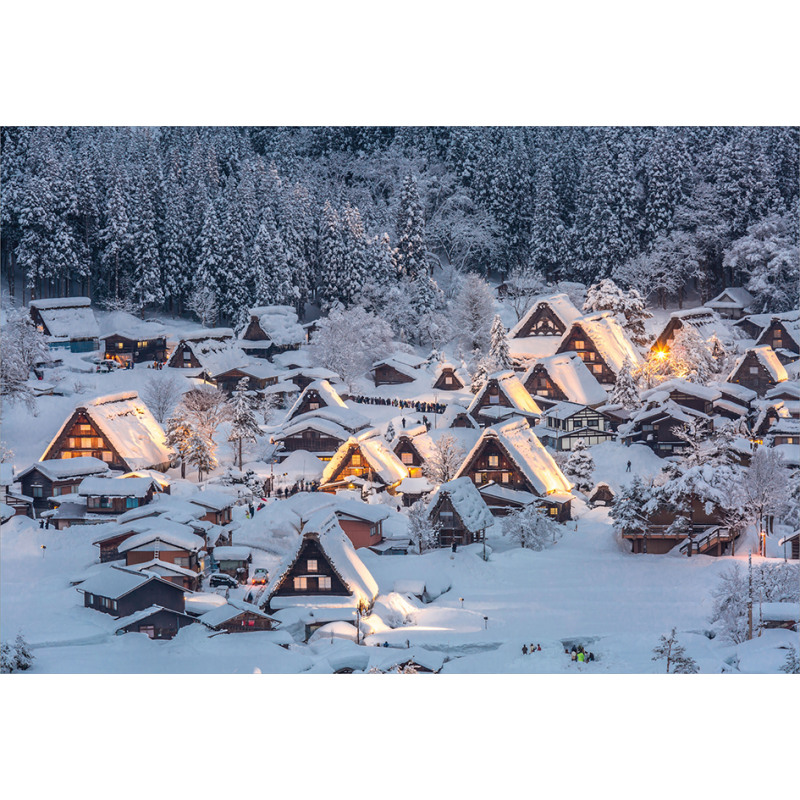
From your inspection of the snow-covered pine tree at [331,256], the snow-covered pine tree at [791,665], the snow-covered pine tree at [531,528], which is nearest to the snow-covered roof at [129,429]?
the snow-covered pine tree at [531,528]

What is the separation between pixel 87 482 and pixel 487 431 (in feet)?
45.7

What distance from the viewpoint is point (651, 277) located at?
2657 inches

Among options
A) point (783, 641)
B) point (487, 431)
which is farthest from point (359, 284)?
point (783, 641)

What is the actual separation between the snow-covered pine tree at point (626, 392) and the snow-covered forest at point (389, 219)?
12.2 meters

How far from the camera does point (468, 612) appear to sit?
35.2m

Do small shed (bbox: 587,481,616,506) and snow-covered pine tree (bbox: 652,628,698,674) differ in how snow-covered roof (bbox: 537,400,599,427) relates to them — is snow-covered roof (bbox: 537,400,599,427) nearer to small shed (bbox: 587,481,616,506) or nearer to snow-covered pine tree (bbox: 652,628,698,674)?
small shed (bbox: 587,481,616,506)

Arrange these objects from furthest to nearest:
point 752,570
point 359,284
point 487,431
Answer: point 359,284 → point 487,431 → point 752,570

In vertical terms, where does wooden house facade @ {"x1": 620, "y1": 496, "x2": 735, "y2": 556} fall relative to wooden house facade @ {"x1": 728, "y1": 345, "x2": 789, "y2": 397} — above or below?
below

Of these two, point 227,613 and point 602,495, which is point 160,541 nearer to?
point 227,613

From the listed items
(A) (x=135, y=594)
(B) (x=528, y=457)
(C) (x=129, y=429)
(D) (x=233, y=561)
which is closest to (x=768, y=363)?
(B) (x=528, y=457)

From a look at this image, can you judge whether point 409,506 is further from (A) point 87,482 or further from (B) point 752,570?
(B) point 752,570

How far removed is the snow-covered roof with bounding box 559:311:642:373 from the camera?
201 feet

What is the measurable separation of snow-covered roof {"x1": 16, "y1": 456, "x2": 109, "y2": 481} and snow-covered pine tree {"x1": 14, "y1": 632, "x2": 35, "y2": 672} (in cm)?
1556

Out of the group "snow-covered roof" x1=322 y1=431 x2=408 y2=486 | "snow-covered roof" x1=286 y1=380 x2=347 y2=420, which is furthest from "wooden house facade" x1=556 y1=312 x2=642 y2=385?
"snow-covered roof" x1=322 y1=431 x2=408 y2=486
